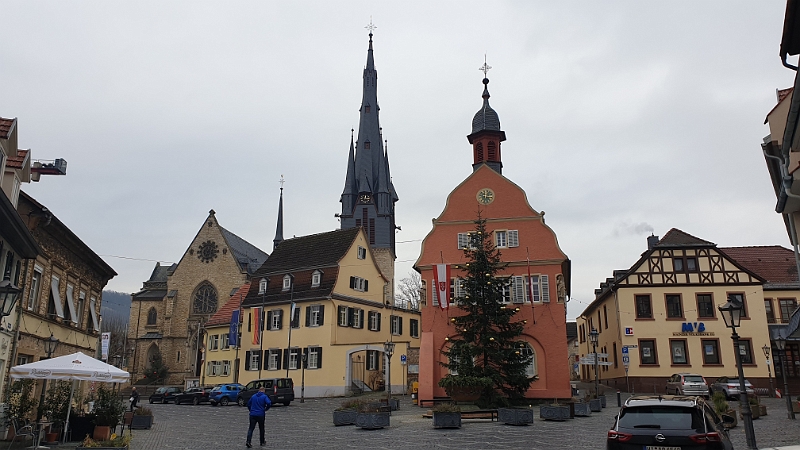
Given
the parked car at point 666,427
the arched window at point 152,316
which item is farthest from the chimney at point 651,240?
the arched window at point 152,316

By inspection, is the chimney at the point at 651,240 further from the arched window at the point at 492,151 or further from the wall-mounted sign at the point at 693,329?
the arched window at the point at 492,151

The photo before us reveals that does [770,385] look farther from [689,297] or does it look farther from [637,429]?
[637,429]

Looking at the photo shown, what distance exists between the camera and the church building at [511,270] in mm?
31422

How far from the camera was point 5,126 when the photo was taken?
18.6 meters

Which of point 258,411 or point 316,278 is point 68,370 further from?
point 316,278

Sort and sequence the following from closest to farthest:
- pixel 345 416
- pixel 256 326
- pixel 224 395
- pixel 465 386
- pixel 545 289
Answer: pixel 345 416
pixel 465 386
pixel 545 289
pixel 224 395
pixel 256 326

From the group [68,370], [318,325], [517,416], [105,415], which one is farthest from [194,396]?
[517,416]

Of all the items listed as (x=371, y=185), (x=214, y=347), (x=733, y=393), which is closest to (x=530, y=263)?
(x=733, y=393)

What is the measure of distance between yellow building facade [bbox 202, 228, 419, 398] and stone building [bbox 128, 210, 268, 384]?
14.3m

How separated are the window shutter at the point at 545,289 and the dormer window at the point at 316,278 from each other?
18643mm

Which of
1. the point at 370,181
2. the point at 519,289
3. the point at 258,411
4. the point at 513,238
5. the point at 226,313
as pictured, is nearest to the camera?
the point at 258,411

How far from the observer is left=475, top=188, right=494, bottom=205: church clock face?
34656 millimetres

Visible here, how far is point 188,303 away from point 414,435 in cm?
5430

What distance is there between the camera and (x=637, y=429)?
9.80 m
